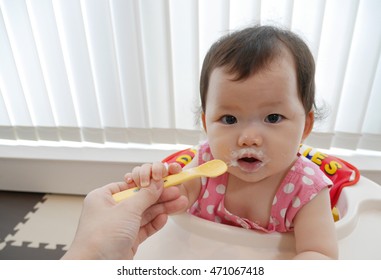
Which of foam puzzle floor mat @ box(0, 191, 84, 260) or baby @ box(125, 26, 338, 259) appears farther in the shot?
foam puzzle floor mat @ box(0, 191, 84, 260)

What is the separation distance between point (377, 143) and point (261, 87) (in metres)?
0.81

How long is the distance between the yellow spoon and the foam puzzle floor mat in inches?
25.0

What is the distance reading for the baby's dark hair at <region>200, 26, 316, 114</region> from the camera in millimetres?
507

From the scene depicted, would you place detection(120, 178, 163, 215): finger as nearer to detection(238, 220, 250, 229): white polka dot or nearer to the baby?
the baby

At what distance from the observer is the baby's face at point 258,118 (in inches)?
19.6

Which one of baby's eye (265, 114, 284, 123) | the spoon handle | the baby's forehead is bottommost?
the spoon handle

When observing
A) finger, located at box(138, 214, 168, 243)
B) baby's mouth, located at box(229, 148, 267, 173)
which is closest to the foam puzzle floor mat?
finger, located at box(138, 214, 168, 243)

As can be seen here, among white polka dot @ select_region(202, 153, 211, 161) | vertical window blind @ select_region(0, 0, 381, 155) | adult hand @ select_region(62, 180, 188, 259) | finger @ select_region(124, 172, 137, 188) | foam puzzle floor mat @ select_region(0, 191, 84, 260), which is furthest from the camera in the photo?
foam puzzle floor mat @ select_region(0, 191, 84, 260)

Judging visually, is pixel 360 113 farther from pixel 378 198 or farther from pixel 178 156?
pixel 178 156

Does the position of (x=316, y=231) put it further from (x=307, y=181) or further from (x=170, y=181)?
(x=170, y=181)

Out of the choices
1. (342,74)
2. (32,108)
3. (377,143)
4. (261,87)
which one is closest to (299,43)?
(261,87)

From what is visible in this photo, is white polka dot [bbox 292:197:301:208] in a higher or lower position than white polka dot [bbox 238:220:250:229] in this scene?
higher

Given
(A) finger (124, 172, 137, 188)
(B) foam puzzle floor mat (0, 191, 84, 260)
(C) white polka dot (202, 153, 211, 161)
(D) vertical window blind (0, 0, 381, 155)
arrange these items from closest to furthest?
(A) finger (124, 172, 137, 188) < (C) white polka dot (202, 153, 211, 161) < (D) vertical window blind (0, 0, 381, 155) < (B) foam puzzle floor mat (0, 191, 84, 260)

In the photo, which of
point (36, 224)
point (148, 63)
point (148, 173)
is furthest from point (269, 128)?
point (36, 224)
